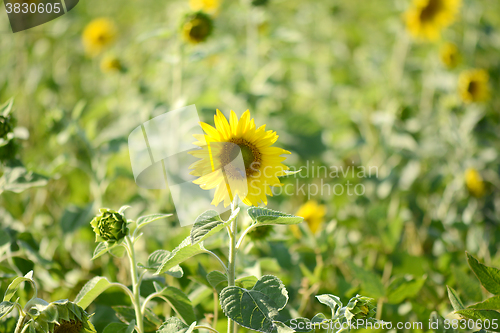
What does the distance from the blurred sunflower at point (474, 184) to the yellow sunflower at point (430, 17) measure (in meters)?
0.78

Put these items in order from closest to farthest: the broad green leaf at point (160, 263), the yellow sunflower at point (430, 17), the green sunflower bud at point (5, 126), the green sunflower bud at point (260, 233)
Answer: the broad green leaf at point (160, 263), the green sunflower bud at point (5, 126), the green sunflower bud at point (260, 233), the yellow sunflower at point (430, 17)

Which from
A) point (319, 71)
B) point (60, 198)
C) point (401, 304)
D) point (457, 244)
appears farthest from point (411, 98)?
point (60, 198)

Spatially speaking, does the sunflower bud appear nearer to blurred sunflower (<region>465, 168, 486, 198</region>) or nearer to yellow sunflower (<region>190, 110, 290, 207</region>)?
yellow sunflower (<region>190, 110, 290, 207</region>)

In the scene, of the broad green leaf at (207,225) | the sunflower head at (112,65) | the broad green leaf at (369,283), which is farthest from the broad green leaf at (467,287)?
the sunflower head at (112,65)

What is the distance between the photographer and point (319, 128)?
1.58 m

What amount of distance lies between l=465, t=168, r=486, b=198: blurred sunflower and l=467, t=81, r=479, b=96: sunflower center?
0.45m

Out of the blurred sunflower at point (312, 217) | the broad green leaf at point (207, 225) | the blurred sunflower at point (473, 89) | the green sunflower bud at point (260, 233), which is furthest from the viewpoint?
the blurred sunflower at point (473, 89)

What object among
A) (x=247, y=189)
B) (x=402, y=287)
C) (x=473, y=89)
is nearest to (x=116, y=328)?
(x=247, y=189)

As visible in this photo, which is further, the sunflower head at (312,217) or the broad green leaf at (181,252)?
the sunflower head at (312,217)

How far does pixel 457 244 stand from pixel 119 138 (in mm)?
1185

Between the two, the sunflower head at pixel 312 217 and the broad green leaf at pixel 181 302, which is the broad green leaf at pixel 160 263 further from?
the sunflower head at pixel 312 217

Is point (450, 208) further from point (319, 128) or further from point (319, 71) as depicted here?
point (319, 71)

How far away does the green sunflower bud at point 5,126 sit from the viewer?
801 mm

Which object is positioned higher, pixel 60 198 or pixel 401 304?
pixel 401 304
